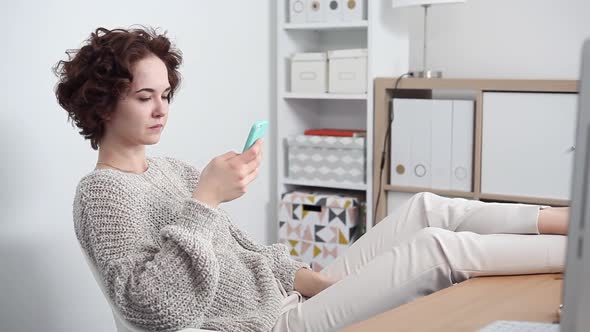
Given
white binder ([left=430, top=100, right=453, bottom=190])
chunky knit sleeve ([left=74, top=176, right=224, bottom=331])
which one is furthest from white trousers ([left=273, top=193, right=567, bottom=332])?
white binder ([left=430, top=100, right=453, bottom=190])

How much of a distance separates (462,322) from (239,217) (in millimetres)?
2115

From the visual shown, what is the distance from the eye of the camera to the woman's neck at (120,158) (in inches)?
65.8

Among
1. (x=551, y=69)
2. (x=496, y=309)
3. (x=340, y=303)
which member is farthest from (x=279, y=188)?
(x=496, y=309)

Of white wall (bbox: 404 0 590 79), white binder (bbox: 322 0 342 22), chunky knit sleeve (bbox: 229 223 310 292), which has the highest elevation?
white binder (bbox: 322 0 342 22)

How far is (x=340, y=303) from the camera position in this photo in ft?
5.02

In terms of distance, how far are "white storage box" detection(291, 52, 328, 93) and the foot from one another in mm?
1758

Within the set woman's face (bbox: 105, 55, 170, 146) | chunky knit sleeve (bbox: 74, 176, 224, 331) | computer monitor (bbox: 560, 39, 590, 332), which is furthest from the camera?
woman's face (bbox: 105, 55, 170, 146)

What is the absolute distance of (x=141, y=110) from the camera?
166 centimetres

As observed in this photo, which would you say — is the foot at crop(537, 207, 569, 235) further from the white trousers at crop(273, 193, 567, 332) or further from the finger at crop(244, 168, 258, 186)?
the finger at crop(244, 168, 258, 186)

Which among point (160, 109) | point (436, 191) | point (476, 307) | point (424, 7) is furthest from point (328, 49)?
point (476, 307)

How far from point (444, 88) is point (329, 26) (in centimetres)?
53

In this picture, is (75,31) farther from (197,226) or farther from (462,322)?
(462,322)

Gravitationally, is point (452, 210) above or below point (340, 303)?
above

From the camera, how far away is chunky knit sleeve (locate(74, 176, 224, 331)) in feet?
4.73
